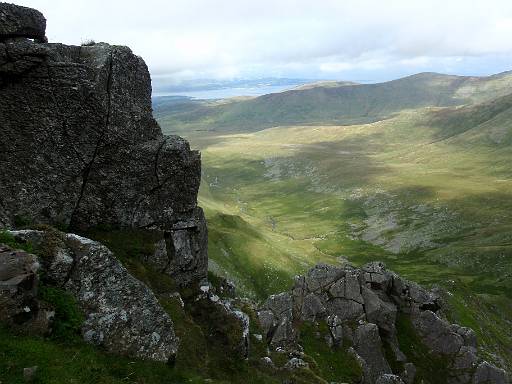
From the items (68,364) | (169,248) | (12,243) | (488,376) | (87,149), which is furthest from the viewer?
(488,376)

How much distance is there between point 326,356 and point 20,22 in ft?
127

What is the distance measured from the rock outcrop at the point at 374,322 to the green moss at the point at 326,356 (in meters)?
0.79

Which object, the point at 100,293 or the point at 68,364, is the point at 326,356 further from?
the point at 68,364

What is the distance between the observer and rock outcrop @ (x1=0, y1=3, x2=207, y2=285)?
2520 cm

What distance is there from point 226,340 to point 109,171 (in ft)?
42.4

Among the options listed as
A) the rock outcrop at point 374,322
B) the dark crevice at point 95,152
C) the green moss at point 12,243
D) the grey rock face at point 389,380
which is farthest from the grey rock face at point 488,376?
the green moss at point 12,243

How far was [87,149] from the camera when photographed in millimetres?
27391

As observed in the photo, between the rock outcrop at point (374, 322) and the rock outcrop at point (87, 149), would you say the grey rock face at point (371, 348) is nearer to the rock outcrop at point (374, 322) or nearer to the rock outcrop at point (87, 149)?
the rock outcrop at point (374, 322)

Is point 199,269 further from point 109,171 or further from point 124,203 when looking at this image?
point 109,171

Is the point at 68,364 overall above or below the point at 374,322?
above

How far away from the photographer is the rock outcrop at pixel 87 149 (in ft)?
82.7

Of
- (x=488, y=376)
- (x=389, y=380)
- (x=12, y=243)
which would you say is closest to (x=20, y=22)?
(x=12, y=243)

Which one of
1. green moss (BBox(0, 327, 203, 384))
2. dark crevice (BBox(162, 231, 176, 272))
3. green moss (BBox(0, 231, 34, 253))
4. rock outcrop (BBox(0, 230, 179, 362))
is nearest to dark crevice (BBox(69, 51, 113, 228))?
dark crevice (BBox(162, 231, 176, 272))

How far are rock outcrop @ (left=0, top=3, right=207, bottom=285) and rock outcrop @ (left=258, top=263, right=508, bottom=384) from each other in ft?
58.7
